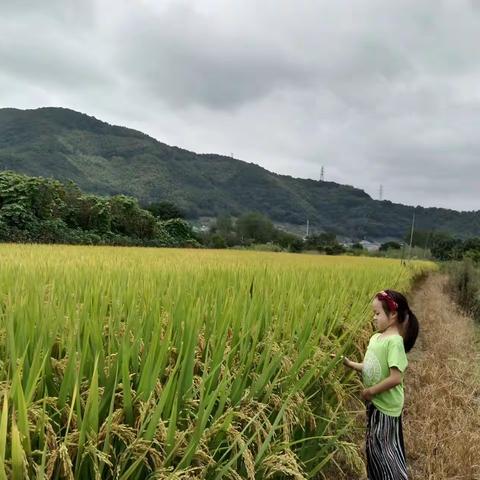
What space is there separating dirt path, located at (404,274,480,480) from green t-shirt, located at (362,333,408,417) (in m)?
0.69

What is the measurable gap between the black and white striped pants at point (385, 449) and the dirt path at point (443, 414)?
529 millimetres

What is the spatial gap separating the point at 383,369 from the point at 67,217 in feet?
80.0

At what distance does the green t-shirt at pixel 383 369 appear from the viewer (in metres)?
2.53

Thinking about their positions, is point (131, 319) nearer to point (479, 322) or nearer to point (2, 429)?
point (2, 429)

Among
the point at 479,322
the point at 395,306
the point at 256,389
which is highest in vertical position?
the point at 395,306

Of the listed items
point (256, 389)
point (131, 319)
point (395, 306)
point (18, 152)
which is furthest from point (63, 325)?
point (18, 152)

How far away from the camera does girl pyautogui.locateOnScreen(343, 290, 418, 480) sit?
8.24ft

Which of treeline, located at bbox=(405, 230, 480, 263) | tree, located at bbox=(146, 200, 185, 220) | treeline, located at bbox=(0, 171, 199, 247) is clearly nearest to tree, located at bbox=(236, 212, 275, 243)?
treeline, located at bbox=(405, 230, 480, 263)

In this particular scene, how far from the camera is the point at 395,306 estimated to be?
2.59 metres

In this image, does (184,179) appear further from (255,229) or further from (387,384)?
(387,384)

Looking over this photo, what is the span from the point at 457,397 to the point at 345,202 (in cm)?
13880

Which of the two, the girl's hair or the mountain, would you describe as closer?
the girl's hair

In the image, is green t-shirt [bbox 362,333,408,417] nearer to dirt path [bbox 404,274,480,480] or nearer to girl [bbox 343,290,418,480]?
girl [bbox 343,290,418,480]

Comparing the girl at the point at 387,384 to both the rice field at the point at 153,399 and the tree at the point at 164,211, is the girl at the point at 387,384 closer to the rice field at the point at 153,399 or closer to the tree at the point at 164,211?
the rice field at the point at 153,399
